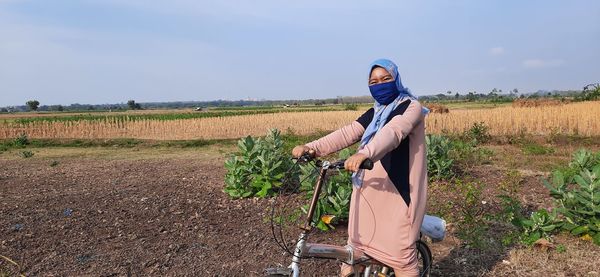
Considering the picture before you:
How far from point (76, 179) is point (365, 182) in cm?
694

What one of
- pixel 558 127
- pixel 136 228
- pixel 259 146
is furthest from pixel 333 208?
pixel 558 127

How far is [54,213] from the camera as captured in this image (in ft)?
18.5

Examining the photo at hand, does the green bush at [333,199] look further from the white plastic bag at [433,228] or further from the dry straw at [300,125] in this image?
the dry straw at [300,125]

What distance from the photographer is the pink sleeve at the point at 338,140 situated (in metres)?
2.82

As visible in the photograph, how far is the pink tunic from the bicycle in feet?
0.36

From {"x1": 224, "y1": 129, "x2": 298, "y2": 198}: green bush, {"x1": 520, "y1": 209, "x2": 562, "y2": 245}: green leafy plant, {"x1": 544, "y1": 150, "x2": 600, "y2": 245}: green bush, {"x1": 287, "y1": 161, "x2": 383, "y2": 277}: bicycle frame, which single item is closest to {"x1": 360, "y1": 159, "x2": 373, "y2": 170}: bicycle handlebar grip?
{"x1": 287, "y1": 161, "x2": 383, "y2": 277}: bicycle frame

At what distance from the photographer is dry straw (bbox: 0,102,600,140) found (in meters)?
17.2

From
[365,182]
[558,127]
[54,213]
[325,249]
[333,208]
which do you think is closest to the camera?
[325,249]

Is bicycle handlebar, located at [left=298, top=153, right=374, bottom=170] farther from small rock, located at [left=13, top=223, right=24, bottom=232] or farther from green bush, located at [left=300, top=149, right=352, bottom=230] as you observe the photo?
small rock, located at [left=13, top=223, right=24, bottom=232]

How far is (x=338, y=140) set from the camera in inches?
115

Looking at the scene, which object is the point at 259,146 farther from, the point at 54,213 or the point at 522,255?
the point at 522,255

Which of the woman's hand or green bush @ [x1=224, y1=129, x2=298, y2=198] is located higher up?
the woman's hand

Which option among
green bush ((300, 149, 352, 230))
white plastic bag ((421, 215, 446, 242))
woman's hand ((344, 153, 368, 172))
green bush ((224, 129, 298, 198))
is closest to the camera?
woman's hand ((344, 153, 368, 172))

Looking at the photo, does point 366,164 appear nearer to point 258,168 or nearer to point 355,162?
point 355,162
